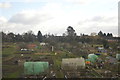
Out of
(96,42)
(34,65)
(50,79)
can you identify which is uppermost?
(96,42)

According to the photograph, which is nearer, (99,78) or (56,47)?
(99,78)

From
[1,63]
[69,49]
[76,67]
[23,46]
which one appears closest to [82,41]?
[69,49]

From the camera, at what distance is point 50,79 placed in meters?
4.92

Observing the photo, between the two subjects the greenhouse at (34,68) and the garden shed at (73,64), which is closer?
the greenhouse at (34,68)

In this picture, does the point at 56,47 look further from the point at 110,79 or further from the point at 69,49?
the point at 110,79

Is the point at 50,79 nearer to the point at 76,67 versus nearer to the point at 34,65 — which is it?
the point at 34,65

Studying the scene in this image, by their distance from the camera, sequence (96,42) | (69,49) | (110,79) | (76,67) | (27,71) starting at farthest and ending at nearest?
Answer: (96,42), (69,49), (76,67), (27,71), (110,79)

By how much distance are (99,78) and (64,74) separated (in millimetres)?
1419

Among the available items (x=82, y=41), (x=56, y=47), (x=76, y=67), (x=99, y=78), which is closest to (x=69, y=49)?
(x=56, y=47)

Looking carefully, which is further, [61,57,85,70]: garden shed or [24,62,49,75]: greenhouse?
[61,57,85,70]: garden shed

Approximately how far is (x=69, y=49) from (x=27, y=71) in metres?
6.68

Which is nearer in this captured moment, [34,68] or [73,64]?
[34,68]

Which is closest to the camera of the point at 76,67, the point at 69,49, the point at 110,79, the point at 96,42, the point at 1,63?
the point at 110,79

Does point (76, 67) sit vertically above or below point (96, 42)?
below
